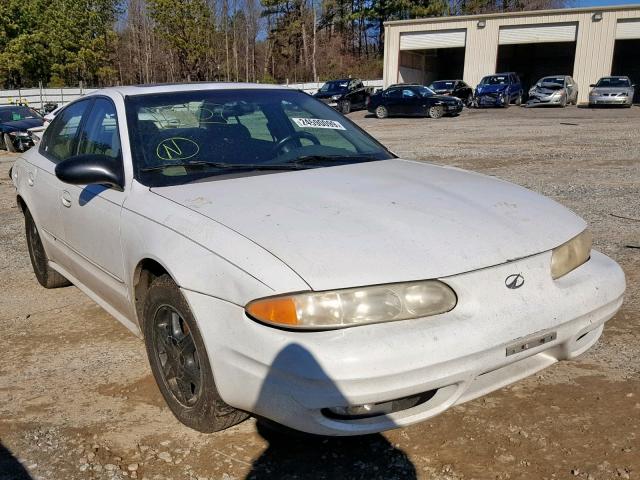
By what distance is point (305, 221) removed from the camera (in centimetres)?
241

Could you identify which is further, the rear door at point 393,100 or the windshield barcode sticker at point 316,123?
the rear door at point 393,100

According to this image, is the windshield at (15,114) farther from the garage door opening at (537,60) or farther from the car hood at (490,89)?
the garage door opening at (537,60)

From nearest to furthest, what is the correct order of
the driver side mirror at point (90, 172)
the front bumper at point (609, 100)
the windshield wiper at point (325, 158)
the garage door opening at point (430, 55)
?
the driver side mirror at point (90, 172) < the windshield wiper at point (325, 158) < the front bumper at point (609, 100) < the garage door opening at point (430, 55)

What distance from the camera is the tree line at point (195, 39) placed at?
157 feet

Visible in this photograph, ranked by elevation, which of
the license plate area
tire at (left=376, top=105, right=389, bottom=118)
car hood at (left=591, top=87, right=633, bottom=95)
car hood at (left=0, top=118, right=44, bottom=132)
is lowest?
tire at (left=376, top=105, right=389, bottom=118)

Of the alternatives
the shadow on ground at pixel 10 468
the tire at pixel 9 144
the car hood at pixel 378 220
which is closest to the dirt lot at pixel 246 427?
the shadow on ground at pixel 10 468

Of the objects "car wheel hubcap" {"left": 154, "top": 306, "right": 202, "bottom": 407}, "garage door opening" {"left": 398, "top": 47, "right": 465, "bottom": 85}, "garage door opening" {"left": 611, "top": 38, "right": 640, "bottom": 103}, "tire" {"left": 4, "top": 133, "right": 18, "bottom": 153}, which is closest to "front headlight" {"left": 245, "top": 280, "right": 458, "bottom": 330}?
"car wheel hubcap" {"left": 154, "top": 306, "right": 202, "bottom": 407}

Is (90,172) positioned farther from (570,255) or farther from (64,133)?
(570,255)

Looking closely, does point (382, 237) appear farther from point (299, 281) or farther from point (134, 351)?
point (134, 351)

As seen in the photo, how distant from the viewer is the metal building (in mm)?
32844

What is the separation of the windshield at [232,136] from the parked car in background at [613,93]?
1124 inches

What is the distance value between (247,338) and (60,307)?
9.09ft

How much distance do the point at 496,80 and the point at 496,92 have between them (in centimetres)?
199

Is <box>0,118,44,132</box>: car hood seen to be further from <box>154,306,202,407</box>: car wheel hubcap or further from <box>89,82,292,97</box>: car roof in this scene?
<box>154,306,202,407</box>: car wheel hubcap
